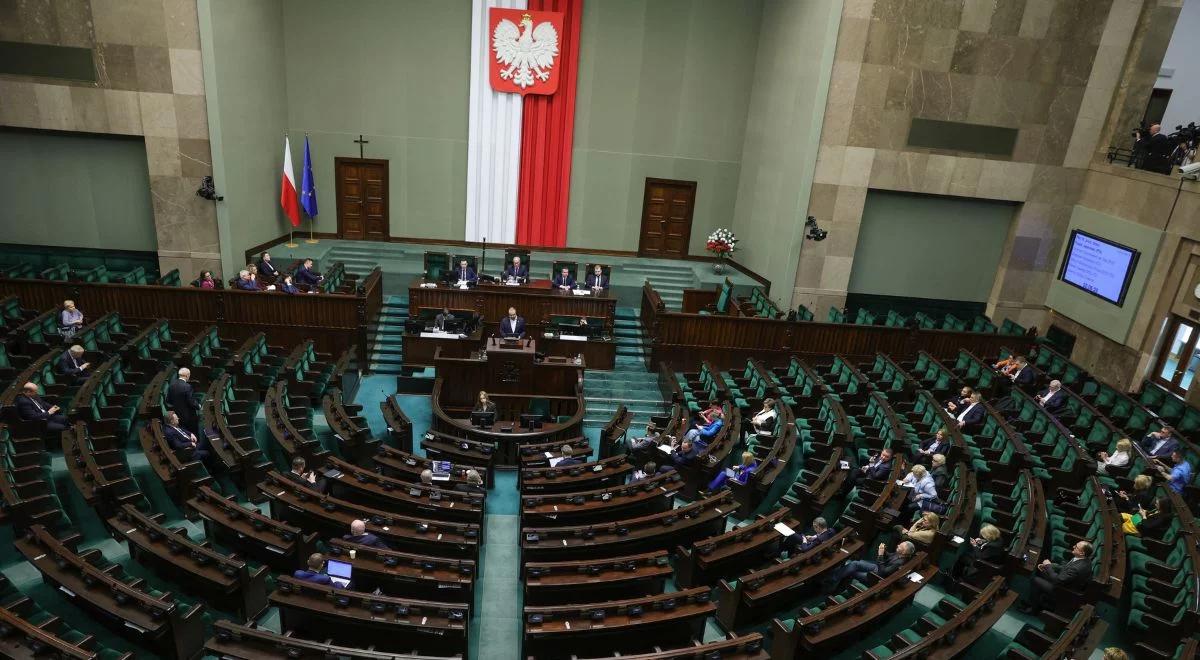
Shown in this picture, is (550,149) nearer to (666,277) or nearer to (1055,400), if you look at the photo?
(666,277)

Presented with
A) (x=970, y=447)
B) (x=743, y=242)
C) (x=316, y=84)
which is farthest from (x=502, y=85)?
(x=970, y=447)

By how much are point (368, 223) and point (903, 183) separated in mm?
12646

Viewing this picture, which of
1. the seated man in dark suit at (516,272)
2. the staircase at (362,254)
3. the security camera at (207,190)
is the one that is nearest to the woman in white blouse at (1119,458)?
the seated man in dark suit at (516,272)

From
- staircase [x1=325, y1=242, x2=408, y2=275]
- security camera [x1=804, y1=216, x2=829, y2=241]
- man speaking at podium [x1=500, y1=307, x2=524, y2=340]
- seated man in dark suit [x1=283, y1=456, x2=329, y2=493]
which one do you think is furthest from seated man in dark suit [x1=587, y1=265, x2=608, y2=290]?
seated man in dark suit [x1=283, y1=456, x2=329, y2=493]

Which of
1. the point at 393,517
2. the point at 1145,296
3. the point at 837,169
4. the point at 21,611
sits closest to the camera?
the point at 21,611

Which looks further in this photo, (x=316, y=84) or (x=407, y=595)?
(x=316, y=84)

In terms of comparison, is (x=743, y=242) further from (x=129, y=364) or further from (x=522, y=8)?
(x=129, y=364)

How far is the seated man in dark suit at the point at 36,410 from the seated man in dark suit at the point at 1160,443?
1398cm

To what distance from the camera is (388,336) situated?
46.3ft

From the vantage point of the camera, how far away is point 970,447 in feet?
33.8

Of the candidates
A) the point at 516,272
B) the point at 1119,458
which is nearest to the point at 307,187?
the point at 516,272

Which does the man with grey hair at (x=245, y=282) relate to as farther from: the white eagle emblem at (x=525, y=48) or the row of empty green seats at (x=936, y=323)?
the row of empty green seats at (x=936, y=323)

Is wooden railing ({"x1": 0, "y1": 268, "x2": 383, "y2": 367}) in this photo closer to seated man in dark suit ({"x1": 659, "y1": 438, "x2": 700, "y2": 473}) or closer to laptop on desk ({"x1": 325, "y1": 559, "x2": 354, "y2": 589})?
seated man in dark suit ({"x1": 659, "y1": 438, "x2": 700, "y2": 473})

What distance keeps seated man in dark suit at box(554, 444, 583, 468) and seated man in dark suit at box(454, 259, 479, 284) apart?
5.57m
